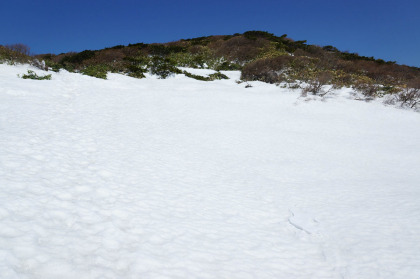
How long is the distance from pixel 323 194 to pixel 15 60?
1804 cm

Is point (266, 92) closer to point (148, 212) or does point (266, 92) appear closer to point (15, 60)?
point (148, 212)

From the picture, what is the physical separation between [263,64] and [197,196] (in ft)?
57.3

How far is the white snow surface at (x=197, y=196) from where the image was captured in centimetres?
238

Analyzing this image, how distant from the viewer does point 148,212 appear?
3234mm

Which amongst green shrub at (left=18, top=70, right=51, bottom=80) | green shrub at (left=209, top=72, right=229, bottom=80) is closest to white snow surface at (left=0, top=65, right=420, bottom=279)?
green shrub at (left=18, top=70, right=51, bottom=80)

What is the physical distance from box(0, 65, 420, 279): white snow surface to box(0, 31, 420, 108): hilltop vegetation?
256 inches

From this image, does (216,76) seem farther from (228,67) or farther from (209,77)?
(228,67)

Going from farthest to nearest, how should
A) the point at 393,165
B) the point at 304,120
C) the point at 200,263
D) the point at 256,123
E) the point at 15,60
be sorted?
the point at 15,60, the point at 304,120, the point at 256,123, the point at 393,165, the point at 200,263

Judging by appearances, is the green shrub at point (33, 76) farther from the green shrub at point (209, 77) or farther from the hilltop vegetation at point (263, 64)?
the green shrub at point (209, 77)

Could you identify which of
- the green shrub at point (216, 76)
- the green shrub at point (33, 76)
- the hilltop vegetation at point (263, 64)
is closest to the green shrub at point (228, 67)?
the hilltop vegetation at point (263, 64)

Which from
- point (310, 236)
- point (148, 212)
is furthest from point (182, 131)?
point (310, 236)

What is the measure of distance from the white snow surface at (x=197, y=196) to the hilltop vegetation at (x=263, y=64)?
256 inches

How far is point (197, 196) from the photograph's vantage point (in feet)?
13.0

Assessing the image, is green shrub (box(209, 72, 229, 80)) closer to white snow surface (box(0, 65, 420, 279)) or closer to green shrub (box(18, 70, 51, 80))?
white snow surface (box(0, 65, 420, 279))
